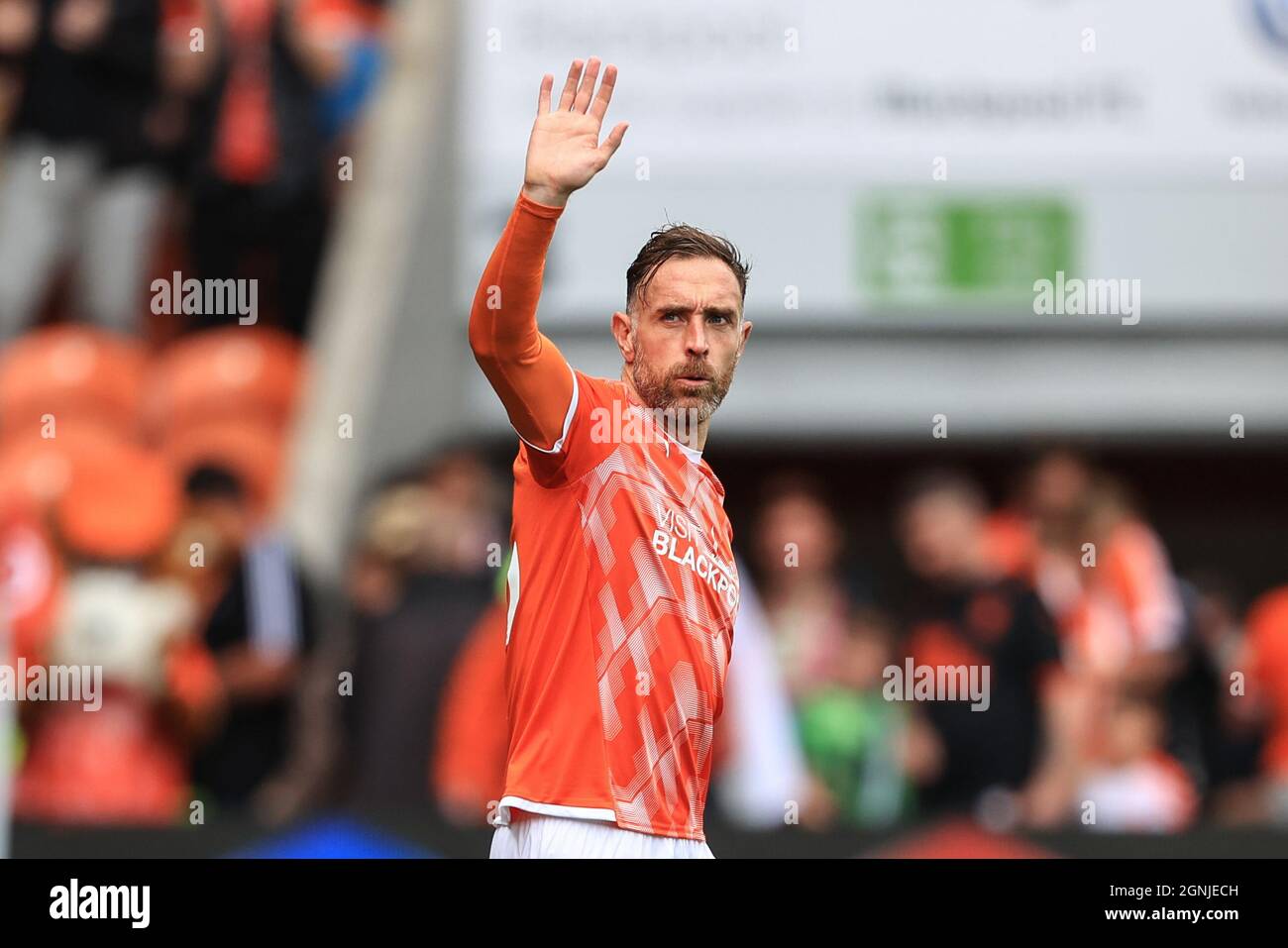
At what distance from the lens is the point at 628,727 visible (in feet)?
14.7

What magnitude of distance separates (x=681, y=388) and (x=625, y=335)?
220 millimetres

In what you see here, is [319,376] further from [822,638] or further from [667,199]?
[822,638]

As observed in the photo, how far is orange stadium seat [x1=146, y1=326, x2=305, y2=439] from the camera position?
1136cm

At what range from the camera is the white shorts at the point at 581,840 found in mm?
4453

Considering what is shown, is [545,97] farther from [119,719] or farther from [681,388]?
[119,719]

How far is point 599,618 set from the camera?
14.8 ft

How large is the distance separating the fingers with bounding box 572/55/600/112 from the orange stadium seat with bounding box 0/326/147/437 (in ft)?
23.6

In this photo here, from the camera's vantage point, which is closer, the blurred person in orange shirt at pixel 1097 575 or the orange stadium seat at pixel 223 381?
the blurred person in orange shirt at pixel 1097 575
